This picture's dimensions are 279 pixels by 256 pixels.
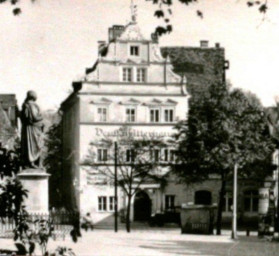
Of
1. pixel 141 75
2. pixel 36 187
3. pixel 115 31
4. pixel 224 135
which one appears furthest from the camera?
pixel 115 31

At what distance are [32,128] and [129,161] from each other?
68.6 ft

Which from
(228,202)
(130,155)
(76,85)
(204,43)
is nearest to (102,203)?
(130,155)

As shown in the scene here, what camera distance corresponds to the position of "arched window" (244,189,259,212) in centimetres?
3872

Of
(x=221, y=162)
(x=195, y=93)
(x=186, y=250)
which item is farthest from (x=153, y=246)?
(x=195, y=93)

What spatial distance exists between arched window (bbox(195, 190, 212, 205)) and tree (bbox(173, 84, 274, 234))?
369 inches

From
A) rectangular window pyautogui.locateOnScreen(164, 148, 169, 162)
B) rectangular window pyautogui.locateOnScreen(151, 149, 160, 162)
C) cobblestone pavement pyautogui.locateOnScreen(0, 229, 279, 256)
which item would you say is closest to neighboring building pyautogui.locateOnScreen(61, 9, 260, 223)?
rectangular window pyautogui.locateOnScreen(164, 148, 169, 162)

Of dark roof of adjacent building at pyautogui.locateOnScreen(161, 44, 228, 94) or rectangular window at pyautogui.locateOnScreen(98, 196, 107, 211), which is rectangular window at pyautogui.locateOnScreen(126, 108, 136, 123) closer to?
dark roof of adjacent building at pyautogui.locateOnScreen(161, 44, 228, 94)

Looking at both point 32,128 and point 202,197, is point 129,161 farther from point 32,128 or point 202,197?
point 32,128

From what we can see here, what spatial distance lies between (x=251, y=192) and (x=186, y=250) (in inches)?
790

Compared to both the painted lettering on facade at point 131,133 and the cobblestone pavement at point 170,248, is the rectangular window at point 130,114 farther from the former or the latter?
the cobblestone pavement at point 170,248

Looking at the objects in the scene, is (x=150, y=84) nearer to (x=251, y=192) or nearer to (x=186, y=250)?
(x=251, y=192)

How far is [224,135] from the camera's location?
1158 inches

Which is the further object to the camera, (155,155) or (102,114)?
(102,114)

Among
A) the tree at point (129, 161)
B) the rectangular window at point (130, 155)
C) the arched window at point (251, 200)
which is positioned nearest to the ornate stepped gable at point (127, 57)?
the tree at point (129, 161)
